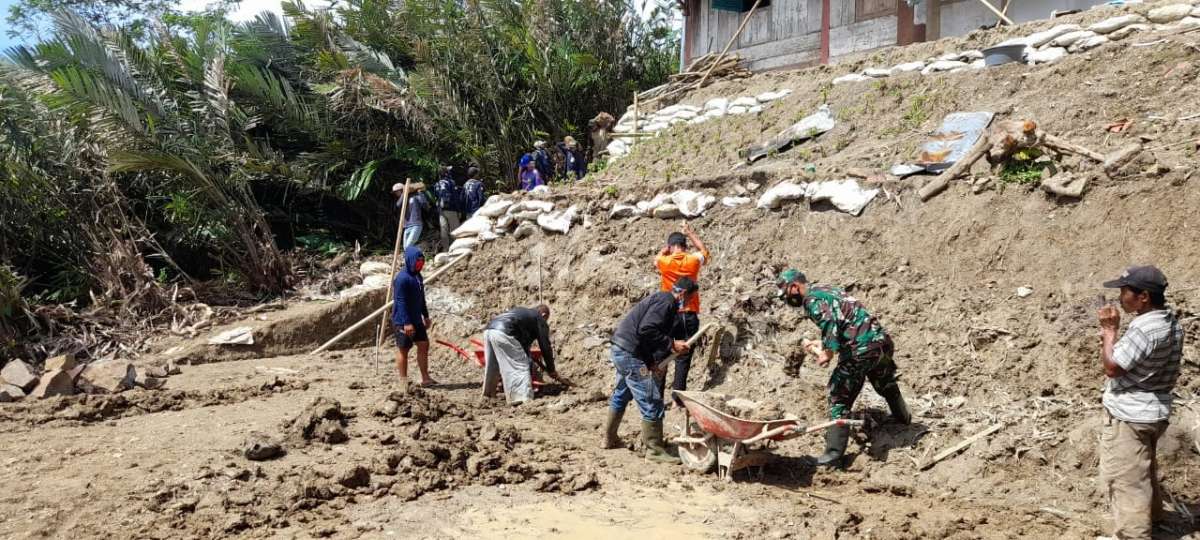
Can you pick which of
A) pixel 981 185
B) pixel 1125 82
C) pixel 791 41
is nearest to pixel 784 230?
pixel 981 185

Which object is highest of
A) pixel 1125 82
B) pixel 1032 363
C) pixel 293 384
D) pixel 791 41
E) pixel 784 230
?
pixel 791 41

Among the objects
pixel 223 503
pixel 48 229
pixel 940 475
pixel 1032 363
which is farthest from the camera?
pixel 48 229

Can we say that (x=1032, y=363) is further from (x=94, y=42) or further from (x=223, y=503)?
(x=94, y=42)

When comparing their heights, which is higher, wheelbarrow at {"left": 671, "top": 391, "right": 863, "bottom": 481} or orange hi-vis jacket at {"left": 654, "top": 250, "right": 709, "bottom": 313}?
orange hi-vis jacket at {"left": 654, "top": 250, "right": 709, "bottom": 313}

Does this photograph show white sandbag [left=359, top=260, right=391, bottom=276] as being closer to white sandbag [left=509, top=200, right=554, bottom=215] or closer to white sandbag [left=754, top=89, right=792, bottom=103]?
white sandbag [left=509, top=200, right=554, bottom=215]

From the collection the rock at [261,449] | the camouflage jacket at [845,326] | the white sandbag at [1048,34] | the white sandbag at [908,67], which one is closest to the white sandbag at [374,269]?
the rock at [261,449]

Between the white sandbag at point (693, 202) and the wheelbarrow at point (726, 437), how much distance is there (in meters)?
3.71

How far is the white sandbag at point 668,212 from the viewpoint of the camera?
9.80m

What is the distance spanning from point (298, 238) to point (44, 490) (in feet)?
31.3

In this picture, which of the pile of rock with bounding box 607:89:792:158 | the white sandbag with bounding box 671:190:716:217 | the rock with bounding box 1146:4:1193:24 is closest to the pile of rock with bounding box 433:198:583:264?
the white sandbag with bounding box 671:190:716:217

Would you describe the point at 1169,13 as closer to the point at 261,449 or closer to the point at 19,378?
the point at 261,449

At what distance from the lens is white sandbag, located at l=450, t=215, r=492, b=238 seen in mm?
11789

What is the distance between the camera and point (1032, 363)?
6.23m

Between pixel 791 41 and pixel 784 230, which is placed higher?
pixel 791 41
